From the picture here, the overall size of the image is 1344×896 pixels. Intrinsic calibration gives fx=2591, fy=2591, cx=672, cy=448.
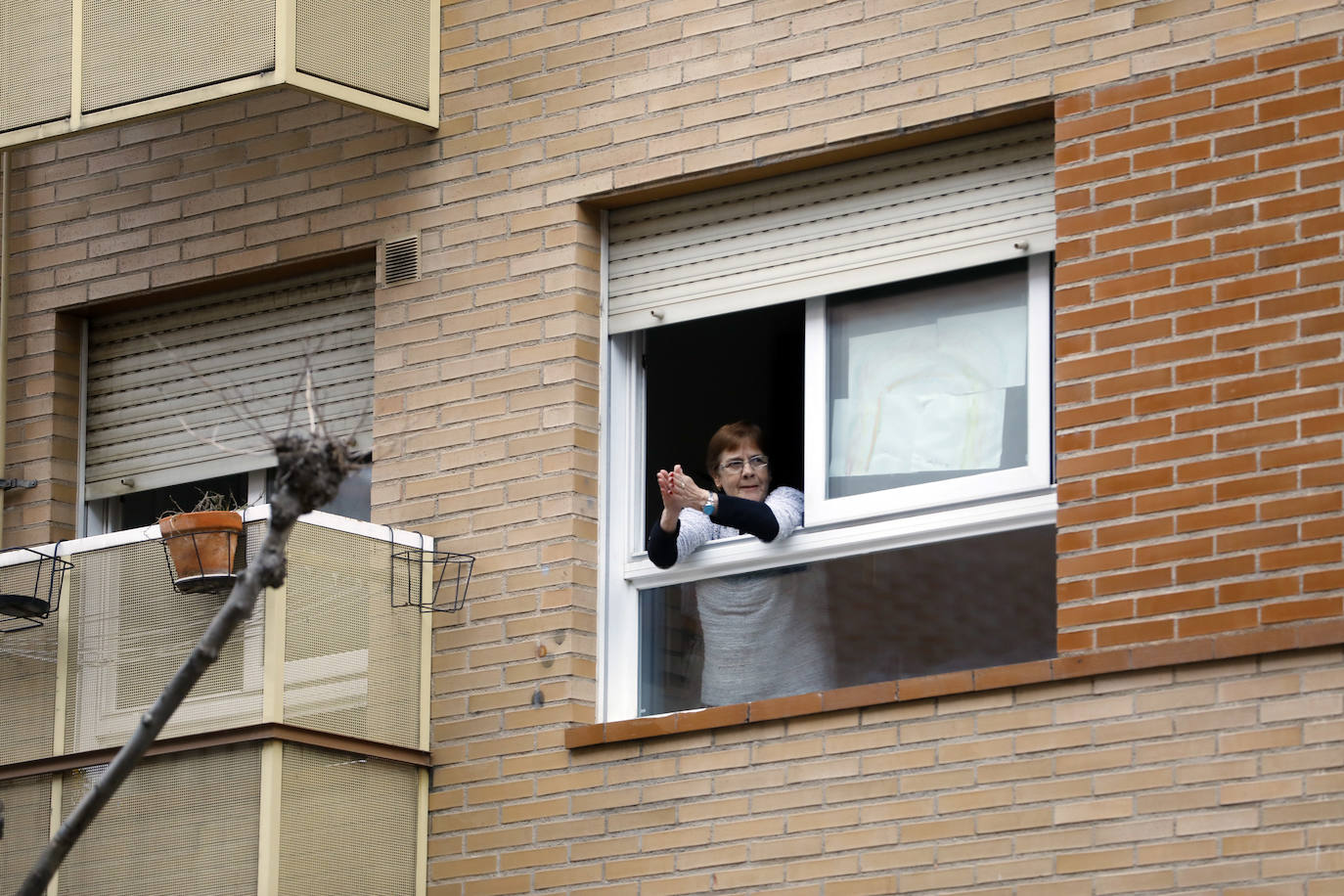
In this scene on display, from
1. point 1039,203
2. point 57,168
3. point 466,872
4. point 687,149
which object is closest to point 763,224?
point 687,149

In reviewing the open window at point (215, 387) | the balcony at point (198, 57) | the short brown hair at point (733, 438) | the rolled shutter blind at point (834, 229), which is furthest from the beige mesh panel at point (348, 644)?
the balcony at point (198, 57)

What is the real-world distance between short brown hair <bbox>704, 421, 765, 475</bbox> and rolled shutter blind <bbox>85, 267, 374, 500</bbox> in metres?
1.62

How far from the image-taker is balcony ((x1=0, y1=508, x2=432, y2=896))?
31.1 ft

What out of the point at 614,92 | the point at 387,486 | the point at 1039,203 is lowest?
the point at 387,486

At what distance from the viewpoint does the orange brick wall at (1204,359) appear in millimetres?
8594

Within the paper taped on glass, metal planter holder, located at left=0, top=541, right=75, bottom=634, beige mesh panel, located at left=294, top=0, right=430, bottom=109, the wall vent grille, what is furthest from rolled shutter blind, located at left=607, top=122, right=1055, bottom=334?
metal planter holder, located at left=0, top=541, right=75, bottom=634

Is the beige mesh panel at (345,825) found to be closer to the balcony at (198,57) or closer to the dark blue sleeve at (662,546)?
the dark blue sleeve at (662,546)

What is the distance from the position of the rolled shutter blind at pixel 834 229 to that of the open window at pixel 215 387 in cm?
134

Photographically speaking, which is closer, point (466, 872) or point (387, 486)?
point (466, 872)

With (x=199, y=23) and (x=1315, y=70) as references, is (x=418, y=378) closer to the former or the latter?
(x=199, y=23)

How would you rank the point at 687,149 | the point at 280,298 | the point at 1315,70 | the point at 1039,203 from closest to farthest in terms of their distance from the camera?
the point at 1315,70, the point at 1039,203, the point at 687,149, the point at 280,298

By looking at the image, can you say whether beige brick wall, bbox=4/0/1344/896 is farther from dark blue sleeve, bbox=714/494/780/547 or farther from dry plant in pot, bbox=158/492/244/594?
dry plant in pot, bbox=158/492/244/594

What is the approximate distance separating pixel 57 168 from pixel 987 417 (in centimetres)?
479

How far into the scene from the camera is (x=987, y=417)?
9.64m
